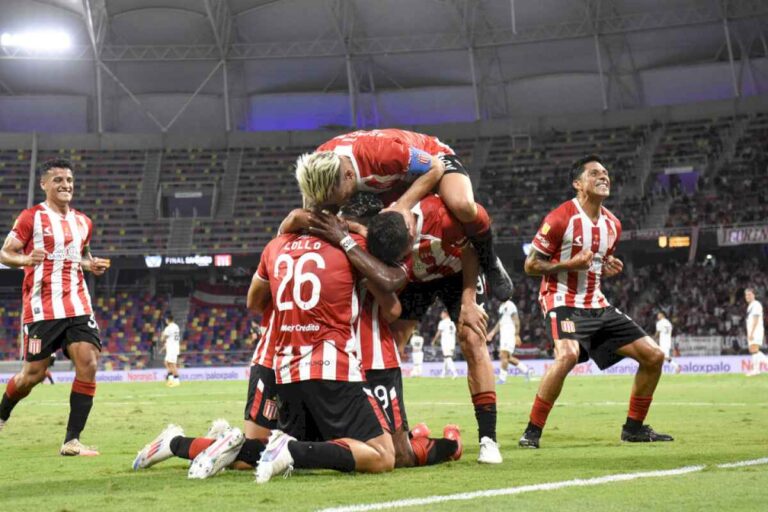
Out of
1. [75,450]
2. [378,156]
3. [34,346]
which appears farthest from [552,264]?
[34,346]

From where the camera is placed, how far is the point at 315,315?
6.70 metres

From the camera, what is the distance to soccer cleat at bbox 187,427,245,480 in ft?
21.6

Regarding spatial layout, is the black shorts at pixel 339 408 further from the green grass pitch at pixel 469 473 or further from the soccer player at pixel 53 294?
the soccer player at pixel 53 294

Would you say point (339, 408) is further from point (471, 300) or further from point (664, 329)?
point (664, 329)

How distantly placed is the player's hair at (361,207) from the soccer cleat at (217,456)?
6.09ft

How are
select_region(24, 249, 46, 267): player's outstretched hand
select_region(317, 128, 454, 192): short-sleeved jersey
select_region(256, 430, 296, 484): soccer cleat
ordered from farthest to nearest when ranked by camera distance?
select_region(24, 249, 46, 267): player's outstretched hand, select_region(317, 128, 454, 192): short-sleeved jersey, select_region(256, 430, 296, 484): soccer cleat

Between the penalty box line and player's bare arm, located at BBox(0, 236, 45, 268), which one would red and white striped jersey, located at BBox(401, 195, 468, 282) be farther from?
player's bare arm, located at BBox(0, 236, 45, 268)

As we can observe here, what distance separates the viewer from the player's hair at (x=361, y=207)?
7.67m

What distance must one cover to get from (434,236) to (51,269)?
387cm

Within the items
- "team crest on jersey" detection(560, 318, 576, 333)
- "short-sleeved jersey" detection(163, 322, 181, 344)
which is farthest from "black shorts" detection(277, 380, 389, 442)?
"short-sleeved jersey" detection(163, 322, 181, 344)

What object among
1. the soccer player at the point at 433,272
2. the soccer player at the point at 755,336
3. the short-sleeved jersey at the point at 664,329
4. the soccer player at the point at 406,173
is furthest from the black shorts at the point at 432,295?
the short-sleeved jersey at the point at 664,329

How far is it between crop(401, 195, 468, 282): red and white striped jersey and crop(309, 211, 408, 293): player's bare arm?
0.77 metres

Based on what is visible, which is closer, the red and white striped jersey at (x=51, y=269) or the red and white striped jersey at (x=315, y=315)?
the red and white striped jersey at (x=315, y=315)

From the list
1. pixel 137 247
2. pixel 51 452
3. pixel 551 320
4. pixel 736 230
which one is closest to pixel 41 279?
pixel 51 452
